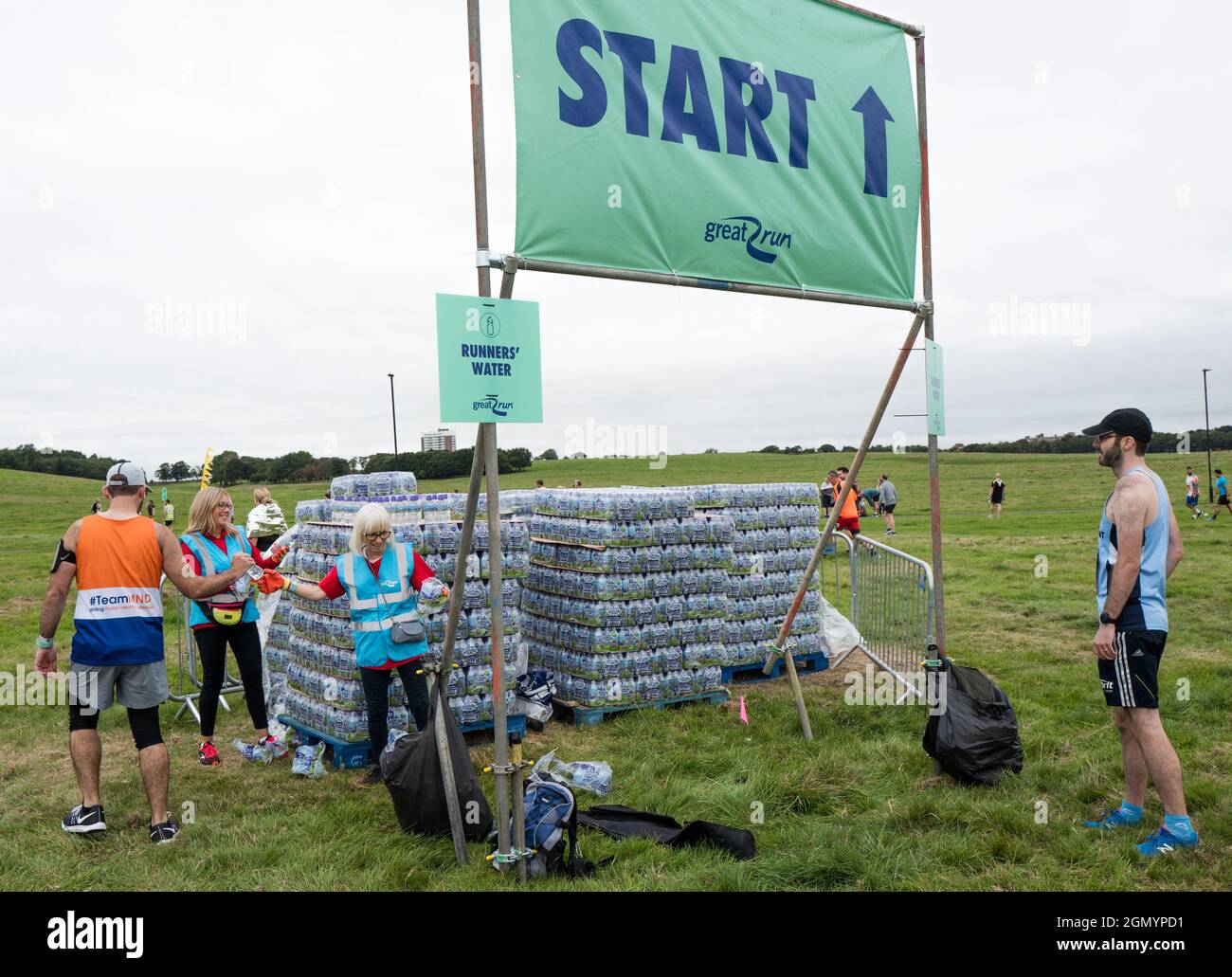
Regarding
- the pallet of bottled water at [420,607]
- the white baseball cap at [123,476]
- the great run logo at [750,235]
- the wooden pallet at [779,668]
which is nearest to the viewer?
the great run logo at [750,235]

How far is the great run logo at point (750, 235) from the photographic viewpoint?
5.29m

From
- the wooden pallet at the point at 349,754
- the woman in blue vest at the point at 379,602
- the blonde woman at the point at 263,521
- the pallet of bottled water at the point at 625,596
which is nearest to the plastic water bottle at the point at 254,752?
the wooden pallet at the point at 349,754

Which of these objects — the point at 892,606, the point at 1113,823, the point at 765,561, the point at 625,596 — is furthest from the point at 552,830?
the point at 765,561

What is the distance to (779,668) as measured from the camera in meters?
10.3

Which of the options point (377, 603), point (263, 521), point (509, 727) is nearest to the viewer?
point (377, 603)

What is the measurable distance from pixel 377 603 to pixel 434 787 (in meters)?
1.66

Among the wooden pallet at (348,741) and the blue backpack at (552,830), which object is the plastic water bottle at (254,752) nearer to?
the wooden pallet at (348,741)

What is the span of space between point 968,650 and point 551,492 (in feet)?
18.7

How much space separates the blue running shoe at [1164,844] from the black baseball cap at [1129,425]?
222cm

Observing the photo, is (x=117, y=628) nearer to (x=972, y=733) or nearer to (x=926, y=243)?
(x=972, y=733)

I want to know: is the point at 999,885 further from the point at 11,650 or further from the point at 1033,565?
the point at 1033,565

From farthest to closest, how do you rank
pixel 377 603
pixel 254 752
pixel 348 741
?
pixel 254 752
pixel 348 741
pixel 377 603
